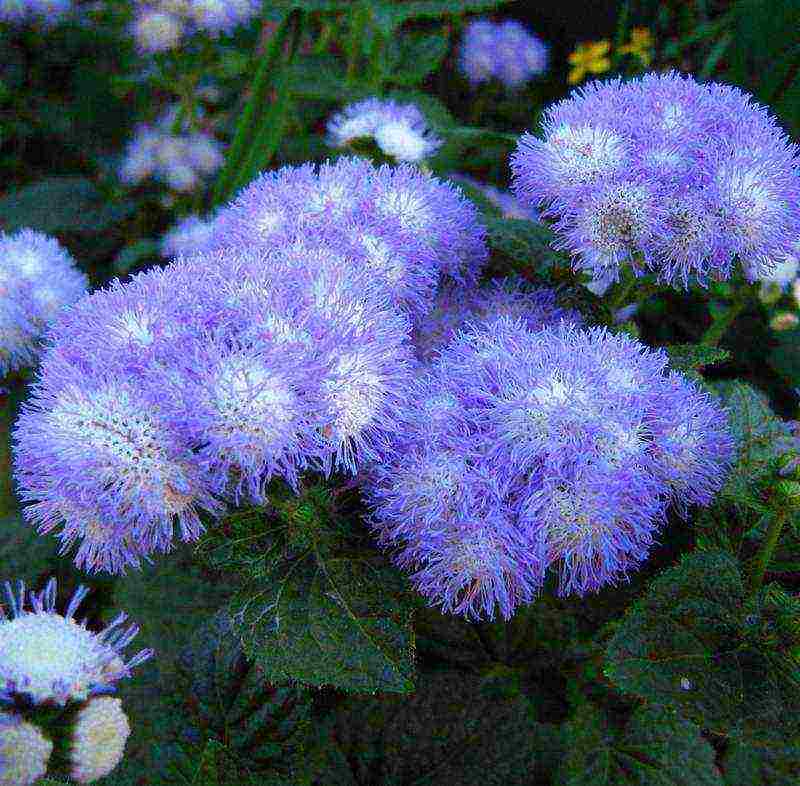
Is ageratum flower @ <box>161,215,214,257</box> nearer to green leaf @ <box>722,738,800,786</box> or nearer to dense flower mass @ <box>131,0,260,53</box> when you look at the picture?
dense flower mass @ <box>131,0,260,53</box>

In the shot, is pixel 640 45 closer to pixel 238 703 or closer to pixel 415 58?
pixel 415 58

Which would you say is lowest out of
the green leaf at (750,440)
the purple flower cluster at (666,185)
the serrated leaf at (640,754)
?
the serrated leaf at (640,754)

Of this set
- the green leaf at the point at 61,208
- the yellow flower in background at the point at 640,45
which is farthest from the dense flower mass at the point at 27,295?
the yellow flower in background at the point at 640,45

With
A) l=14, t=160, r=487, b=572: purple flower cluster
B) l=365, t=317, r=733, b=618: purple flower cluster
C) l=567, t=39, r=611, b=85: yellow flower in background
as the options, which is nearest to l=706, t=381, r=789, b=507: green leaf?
l=365, t=317, r=733, b=618: purple flower cluster

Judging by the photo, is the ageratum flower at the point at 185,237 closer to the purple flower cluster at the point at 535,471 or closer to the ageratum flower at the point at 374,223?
the ageratum flower at the point at 374,223

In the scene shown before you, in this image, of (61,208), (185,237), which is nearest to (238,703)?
(185,237)
